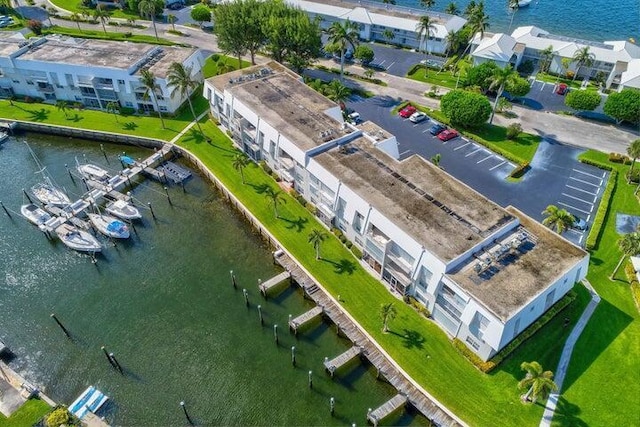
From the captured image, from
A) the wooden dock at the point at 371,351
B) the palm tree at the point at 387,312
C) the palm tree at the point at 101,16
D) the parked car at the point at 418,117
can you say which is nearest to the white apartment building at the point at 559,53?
the parked car at the point at 418,117

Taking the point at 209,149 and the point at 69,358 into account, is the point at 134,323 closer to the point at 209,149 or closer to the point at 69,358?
the point at 69,358

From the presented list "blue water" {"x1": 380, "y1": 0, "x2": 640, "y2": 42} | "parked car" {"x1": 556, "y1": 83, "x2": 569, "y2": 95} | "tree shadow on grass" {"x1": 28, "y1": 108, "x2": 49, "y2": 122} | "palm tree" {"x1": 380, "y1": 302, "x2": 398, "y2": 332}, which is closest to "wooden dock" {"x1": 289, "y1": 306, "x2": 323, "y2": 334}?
"palm tree" {"x1": 380, "y1": 302, "x2": 398, "y2": 332}

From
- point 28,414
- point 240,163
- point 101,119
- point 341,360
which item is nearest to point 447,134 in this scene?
point 240,163

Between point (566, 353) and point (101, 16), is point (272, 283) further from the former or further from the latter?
point (101, 16)

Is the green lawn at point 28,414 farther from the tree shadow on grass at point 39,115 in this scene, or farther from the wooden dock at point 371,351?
the tree shadow on grass at point 39,115

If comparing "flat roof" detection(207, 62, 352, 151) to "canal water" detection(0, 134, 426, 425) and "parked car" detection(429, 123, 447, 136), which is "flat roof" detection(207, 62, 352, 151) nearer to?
"canal water" detection(0, 134, 426, 425)

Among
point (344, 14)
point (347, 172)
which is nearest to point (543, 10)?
point (344, 14)

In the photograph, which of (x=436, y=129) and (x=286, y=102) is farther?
(x=436, y=129)
